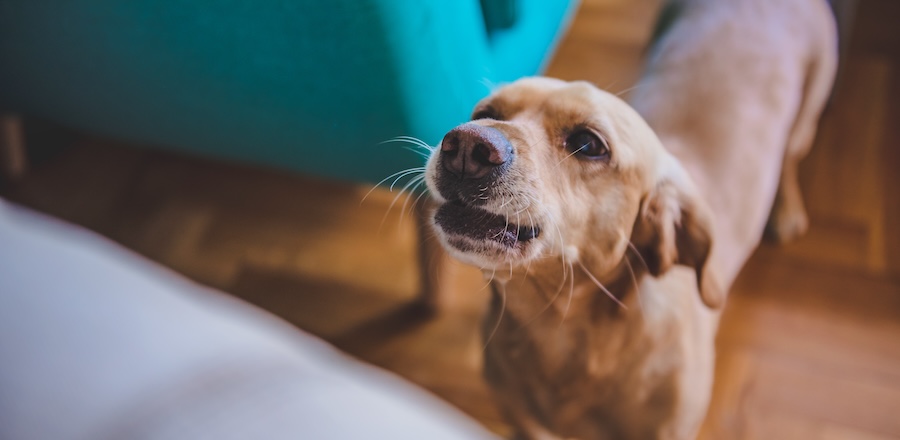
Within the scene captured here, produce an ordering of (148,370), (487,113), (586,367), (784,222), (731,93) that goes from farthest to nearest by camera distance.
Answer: (784,222) → (731,93) → (586,367) → (487,113) → (148,370)

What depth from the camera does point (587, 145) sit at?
0.61m

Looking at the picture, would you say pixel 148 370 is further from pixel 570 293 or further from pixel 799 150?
pixel 799 150

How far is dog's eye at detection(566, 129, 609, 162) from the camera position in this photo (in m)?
0.61

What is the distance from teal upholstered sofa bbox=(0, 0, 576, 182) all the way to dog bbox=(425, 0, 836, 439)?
0.34 ft

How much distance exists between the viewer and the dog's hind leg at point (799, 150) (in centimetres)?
108

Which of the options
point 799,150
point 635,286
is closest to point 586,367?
point 635,286

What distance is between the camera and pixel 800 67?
100 centimetres

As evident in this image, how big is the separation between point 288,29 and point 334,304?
0.69 metres

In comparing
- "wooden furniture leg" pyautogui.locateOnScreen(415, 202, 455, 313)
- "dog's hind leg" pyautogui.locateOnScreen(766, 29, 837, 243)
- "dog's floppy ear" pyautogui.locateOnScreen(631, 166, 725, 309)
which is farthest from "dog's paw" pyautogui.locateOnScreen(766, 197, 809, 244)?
"dog's floppy ear" pyautogui.locateOnScreen(631, 166, 725, 309)

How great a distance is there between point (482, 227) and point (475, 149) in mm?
72

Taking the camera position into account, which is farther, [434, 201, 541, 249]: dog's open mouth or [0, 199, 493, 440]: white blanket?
[434, 201, 541, 249]: dog's open mouth

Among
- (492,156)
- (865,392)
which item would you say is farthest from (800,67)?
(492,156)

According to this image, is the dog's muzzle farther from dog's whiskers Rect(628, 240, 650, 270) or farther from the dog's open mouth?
dog's whiskers Rect(628, 240, 650, 270)

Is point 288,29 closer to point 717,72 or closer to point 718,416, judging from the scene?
point 717,72
